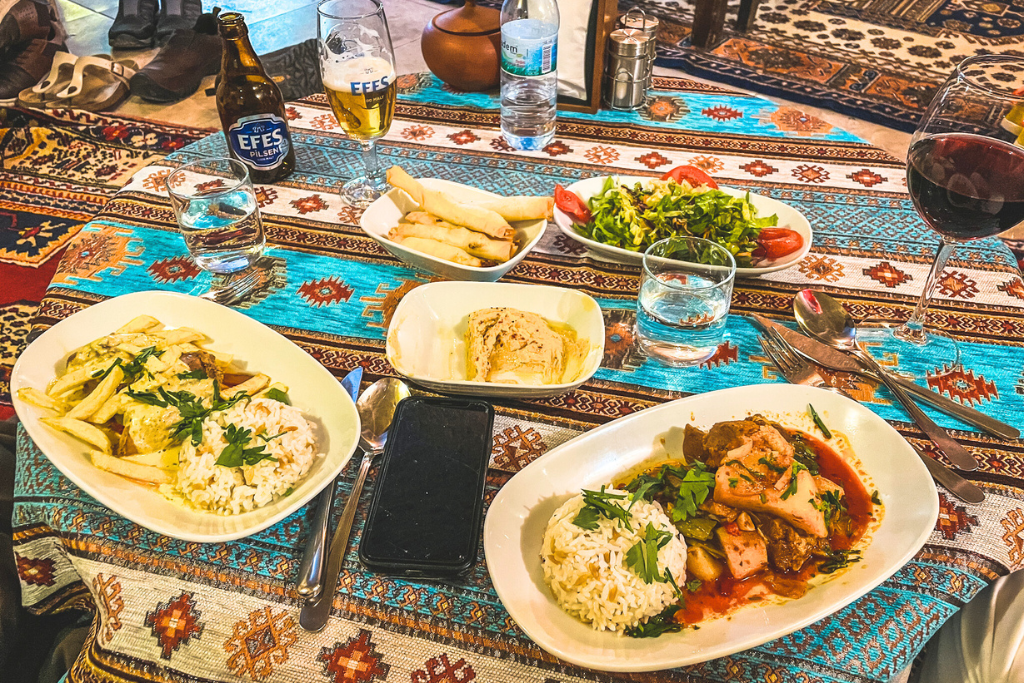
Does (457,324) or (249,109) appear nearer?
(457,324)

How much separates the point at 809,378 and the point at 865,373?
0.35 feet

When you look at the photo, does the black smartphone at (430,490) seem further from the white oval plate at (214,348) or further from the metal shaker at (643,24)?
the metal shaker at (643,24)

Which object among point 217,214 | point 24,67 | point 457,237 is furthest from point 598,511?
point 24,67

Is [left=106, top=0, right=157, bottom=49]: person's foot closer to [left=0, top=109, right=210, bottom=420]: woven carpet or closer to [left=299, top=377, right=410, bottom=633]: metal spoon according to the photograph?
[left=0, top=109, right=210, bottom=420]: woven carpet

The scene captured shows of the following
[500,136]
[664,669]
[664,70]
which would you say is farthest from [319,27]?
[664,70]

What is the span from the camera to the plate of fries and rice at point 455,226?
1.44 meters

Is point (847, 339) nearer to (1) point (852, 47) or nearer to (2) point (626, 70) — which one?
(2) point (626, 70)

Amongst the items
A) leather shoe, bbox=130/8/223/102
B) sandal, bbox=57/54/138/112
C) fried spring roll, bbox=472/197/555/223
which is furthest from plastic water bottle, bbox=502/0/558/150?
sandal, bbox=57/54/138/112

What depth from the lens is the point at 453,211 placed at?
152cm

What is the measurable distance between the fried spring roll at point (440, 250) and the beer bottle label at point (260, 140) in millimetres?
499

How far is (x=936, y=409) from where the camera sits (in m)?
A: 1.20

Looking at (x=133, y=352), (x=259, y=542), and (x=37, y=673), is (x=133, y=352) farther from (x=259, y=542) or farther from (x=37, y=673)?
(x=37, y=673)

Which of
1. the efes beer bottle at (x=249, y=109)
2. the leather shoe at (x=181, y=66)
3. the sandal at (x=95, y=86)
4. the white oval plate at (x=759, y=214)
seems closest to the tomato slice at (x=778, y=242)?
the white oval plate at (x=759, y=214)

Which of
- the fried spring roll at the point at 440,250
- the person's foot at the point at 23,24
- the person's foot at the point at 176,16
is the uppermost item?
the fried spring roll at the point at 440,250
